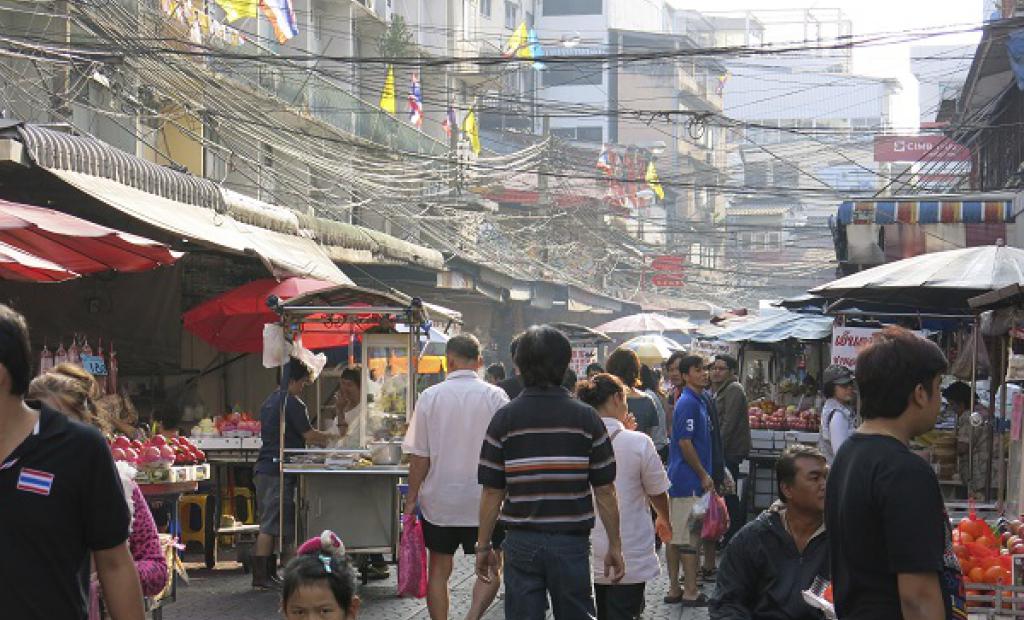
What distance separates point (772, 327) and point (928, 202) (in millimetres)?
3155

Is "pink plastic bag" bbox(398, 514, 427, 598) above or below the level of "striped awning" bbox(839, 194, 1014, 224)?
below

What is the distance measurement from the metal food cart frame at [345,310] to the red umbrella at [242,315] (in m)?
3.30

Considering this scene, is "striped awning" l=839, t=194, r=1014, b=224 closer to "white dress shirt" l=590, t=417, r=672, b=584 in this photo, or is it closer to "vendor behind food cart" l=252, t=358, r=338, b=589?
"vendor behind food cart" l=252, t=358, r=338, b=589

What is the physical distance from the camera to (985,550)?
275 inches

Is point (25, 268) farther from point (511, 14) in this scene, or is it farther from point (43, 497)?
point (511, 14)

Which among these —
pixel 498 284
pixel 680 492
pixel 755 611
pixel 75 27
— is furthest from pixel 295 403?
pixel 498 284

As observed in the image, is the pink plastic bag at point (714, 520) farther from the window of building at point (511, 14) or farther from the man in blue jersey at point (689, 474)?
the window of building at point (511, 14)

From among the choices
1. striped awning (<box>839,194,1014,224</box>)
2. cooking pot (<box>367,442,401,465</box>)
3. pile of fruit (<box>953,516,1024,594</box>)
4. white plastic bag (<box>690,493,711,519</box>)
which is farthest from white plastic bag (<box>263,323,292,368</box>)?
striped awning (<box>839,194,1014,224</box>)

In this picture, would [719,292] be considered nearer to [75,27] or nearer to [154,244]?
[75,27]

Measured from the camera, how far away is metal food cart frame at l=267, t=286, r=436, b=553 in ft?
40.2

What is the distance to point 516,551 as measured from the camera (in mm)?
7129

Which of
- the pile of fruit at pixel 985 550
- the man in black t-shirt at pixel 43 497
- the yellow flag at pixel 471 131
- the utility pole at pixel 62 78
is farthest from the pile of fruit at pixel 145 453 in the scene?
the yellow flag at pixel 471 131

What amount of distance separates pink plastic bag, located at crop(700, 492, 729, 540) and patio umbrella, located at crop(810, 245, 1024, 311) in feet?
9.23

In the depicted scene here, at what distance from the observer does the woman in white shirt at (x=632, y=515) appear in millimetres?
7926
